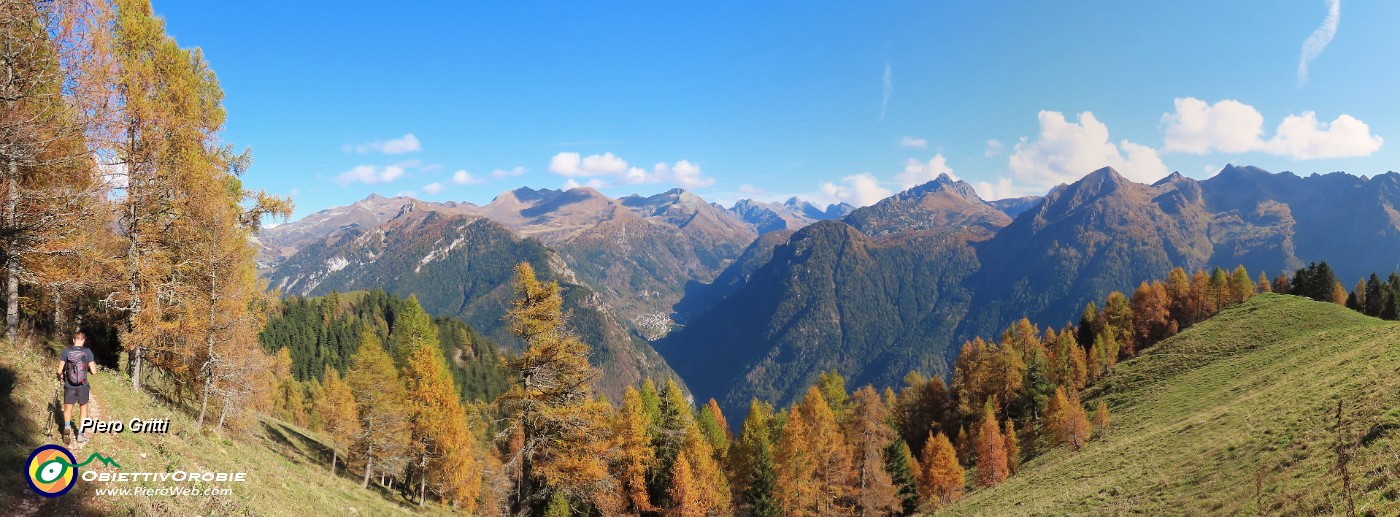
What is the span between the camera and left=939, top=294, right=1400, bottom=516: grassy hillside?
18.4 metres

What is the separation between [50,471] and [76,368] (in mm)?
2924

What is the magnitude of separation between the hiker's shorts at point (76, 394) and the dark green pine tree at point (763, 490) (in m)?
41.0

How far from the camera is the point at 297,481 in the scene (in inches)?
858

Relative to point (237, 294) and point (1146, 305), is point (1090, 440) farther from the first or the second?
point (237, 294)

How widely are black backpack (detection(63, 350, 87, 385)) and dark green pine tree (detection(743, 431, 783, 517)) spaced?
41.2 m

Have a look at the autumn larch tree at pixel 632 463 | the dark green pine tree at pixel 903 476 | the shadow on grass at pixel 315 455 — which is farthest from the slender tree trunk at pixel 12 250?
the dark green pine tree at pixel 903 476

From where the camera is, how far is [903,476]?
53812mm

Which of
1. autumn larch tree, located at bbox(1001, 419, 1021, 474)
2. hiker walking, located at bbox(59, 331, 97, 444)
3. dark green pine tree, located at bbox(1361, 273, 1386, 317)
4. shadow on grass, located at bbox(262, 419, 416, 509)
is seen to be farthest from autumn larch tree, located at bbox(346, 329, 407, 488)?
dark green pine tree, located at bbox(1361, 273, 1386, 317)

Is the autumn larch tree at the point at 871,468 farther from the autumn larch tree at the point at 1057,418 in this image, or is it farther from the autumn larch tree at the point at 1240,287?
the autumn larch tree at the point at 1240,287

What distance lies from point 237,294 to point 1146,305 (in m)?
120

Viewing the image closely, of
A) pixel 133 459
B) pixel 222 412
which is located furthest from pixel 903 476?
pixel 133 459

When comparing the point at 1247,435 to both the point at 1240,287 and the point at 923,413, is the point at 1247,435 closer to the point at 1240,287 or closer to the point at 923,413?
the point at 923,413

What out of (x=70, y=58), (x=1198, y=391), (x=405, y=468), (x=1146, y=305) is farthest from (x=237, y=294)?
(x=1146, y=305)

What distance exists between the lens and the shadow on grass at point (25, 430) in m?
10.8
